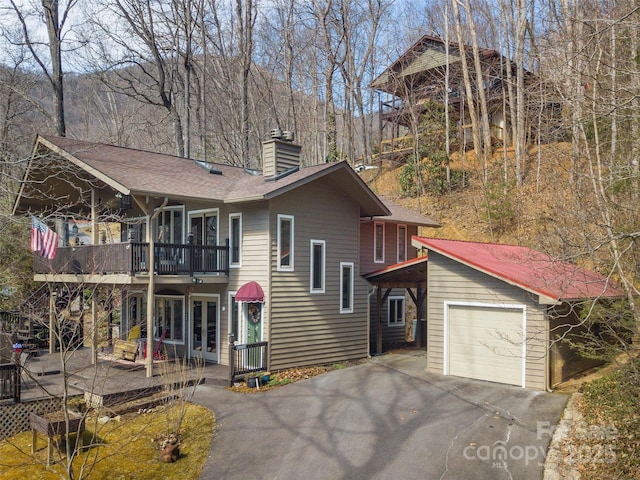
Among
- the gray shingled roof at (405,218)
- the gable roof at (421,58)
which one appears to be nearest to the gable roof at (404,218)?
the gray shingled roof at (405,218)

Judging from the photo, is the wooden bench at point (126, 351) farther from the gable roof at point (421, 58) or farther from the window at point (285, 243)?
the gable roof at point (421, 58)

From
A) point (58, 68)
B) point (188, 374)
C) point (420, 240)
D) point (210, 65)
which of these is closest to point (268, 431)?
point (188, 374)

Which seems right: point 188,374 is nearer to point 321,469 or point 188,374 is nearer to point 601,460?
point 321,469

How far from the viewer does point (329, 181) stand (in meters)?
17.4

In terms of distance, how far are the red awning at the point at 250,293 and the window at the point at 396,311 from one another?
794 centimetres

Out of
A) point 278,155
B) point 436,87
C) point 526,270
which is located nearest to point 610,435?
point 526,270

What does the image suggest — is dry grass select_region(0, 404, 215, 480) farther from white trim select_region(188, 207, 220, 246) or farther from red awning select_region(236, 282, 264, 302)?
white trim select_region(188, 207, 220, 246)

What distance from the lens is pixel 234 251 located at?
54.3 feet

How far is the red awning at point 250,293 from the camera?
50.1ft

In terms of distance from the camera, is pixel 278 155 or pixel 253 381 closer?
pixel 253 381

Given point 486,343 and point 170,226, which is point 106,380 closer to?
point 170,226

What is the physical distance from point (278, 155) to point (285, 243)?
2.91m

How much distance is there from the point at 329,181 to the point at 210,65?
20.1m

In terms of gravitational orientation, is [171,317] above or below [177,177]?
below
